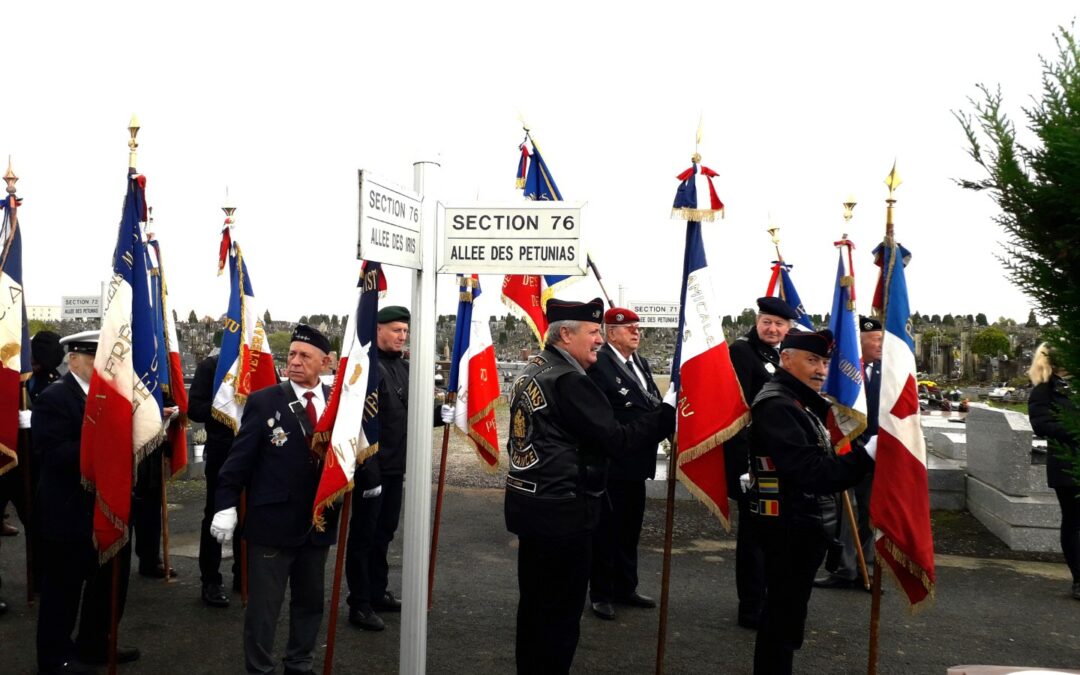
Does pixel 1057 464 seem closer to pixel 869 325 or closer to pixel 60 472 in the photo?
pixel 869 325

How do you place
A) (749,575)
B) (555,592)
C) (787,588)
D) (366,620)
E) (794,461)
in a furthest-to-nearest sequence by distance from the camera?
(749,575) → (366,620) → (555,592) → (787,588) → (794,461)

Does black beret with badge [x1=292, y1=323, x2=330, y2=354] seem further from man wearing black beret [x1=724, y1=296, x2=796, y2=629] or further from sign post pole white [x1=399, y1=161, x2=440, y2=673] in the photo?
man wearing black beret [x1=724, y1=296, x2=796, y2=629]

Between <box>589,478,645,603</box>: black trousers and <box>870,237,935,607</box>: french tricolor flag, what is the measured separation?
2331 millimetres

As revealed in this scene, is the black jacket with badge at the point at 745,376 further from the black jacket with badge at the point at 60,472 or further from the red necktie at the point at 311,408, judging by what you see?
the black jacket with badge at the point at 60,472

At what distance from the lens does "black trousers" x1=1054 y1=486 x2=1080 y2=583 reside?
5957 mm

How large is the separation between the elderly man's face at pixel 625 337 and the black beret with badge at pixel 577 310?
161 cm

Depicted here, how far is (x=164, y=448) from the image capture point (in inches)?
236

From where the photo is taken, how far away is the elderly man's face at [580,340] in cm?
414

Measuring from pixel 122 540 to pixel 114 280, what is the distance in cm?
154

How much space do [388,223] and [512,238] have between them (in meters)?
0.56

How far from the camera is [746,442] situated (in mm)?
5703

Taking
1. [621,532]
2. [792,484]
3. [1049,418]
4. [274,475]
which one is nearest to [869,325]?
[1049,418]

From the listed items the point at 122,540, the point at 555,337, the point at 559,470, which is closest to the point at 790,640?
the point at 559,470

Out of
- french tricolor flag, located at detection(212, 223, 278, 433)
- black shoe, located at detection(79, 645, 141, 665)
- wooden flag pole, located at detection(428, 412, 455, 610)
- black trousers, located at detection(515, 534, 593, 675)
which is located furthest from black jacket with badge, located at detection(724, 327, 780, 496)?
black shoe, located at detection(79, 645, 141, 665)
